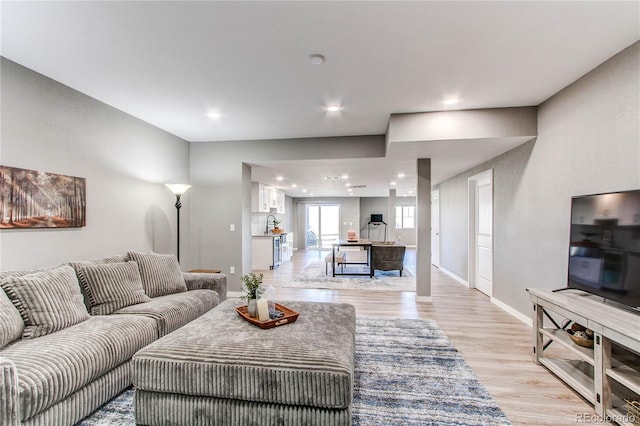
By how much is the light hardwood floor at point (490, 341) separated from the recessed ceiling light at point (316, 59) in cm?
294

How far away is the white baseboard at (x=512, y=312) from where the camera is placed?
3461 millimetres

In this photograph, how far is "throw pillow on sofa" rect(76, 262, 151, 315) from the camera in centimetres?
255

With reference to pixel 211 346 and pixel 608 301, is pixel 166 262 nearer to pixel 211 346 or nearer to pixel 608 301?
pixel 211 346

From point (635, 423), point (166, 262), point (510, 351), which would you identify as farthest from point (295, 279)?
point (635, 423)

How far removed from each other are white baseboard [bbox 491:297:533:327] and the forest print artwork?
5209mm

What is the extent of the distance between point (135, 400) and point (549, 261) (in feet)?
13.0

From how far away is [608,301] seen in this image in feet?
7.30

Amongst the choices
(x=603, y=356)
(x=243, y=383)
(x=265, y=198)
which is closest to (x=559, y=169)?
(x=603, y=356)

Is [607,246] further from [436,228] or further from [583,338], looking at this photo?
[436,228]

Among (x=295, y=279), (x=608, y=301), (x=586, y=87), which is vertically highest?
(x=586, y=87)

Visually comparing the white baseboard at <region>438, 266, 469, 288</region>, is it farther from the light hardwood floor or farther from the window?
the window

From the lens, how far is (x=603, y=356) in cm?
184

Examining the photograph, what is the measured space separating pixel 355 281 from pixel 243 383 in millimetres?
4470

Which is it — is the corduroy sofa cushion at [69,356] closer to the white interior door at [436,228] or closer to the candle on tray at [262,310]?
the candle on tray at [262,310]
